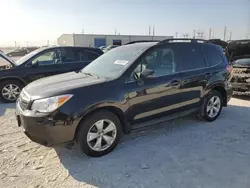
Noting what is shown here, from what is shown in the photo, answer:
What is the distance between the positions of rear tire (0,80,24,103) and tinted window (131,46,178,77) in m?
4.60

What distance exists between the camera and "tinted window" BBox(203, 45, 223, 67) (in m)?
5.05

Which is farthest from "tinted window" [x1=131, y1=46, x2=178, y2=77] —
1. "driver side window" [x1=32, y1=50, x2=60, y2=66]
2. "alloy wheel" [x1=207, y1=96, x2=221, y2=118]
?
"driver side window" [x1=32, y1=50, x2=60, y2=66]

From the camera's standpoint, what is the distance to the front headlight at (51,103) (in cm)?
322

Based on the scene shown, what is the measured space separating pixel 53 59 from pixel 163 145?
491 cm

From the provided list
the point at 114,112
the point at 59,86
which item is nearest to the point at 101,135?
the point at 114,112

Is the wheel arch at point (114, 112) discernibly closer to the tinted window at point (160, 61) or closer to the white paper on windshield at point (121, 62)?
the tinted window at point (160, 61)

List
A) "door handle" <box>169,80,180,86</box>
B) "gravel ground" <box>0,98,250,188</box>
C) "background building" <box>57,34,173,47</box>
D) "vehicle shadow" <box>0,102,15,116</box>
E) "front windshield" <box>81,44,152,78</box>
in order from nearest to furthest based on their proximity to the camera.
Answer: "gravel ground" <box>0,98,250,188</box> → "front windshield" <box>81,44,152,78</box> → "door handle" <box>169,80,180,86</box> → "vehicle shadow" <box>0,102,15,116</box> → "background building" <box>57,34,173,47</box>

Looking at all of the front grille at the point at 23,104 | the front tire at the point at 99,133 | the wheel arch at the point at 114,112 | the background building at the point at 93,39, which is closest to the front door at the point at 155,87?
the wheel arch at the point at 114,112

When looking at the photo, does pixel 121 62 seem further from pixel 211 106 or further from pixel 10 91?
pixel 10 91

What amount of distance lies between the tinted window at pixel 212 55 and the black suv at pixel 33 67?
13.6 ft

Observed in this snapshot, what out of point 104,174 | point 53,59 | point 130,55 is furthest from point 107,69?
point 53,59

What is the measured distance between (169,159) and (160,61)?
5.61 feet

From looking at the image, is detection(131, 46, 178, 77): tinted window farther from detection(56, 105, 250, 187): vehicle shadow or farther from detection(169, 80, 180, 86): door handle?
detection(56, 105, 250, 187): vehicle shadow

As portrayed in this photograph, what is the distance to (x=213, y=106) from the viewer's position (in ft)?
17.1
